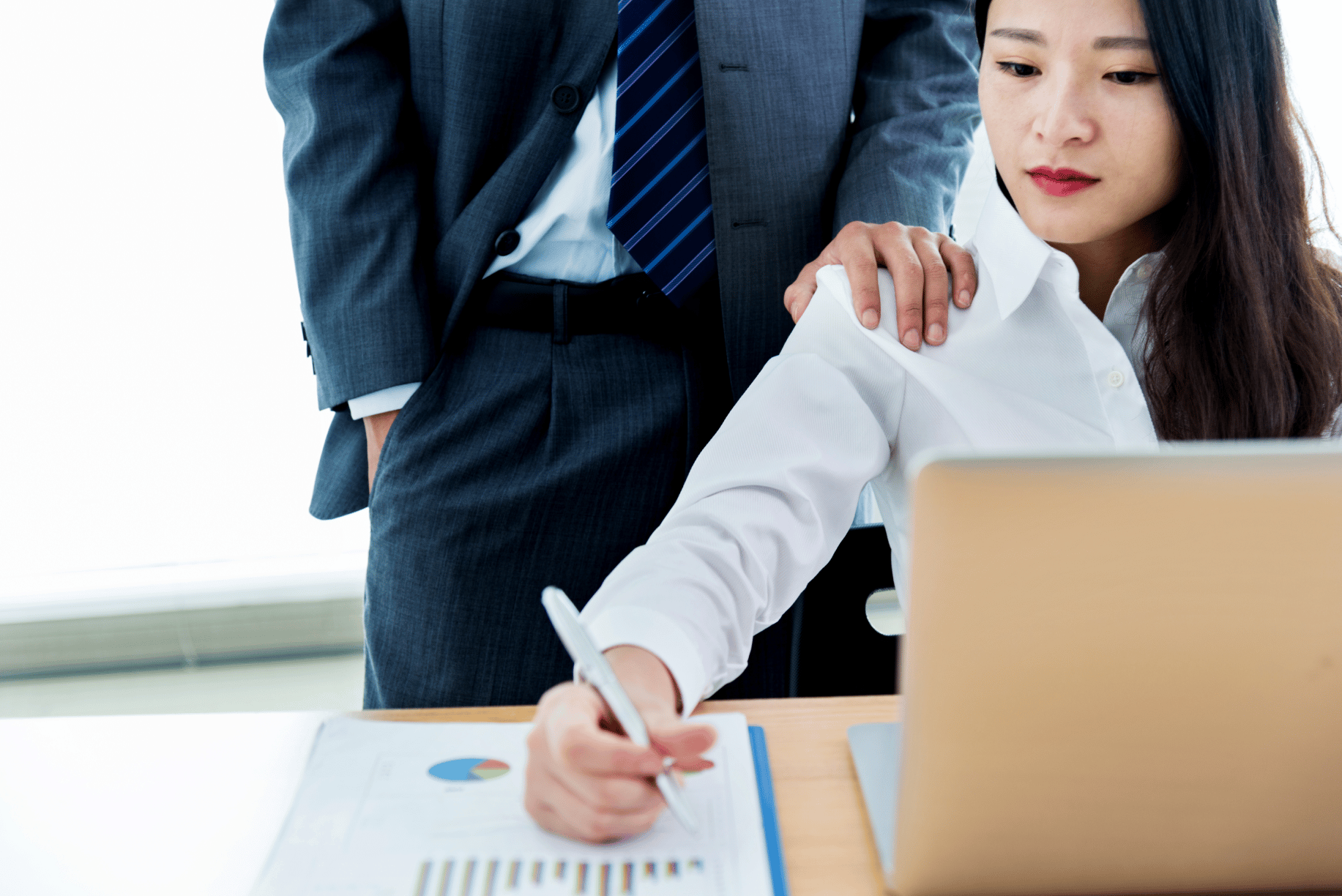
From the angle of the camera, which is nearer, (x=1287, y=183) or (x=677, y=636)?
(x=677, y=636)

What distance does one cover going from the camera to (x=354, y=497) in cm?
150

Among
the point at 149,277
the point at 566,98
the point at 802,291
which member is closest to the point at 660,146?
the point at 566,98

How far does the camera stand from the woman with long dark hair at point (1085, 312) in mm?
1014

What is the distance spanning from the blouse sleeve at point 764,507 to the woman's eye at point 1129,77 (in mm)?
292

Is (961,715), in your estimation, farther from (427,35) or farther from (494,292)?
(427,35)

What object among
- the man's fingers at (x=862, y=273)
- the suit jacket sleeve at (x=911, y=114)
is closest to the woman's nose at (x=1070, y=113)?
the man's fingers at (x=862, y=273)

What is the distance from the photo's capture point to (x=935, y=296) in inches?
43.7

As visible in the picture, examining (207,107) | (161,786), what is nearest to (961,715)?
(161,786)

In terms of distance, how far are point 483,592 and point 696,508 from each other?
493mm

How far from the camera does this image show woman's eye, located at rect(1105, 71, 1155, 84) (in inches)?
40.4

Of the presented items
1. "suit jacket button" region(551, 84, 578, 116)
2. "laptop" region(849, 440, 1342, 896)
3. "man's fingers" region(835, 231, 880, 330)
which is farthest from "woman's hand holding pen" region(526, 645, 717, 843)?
"suit jacket button" region(551, 84, 578, 116)

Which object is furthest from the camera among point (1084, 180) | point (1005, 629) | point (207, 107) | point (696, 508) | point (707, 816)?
point (207, 107)

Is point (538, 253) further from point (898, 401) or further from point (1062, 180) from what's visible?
point (1062, 180)

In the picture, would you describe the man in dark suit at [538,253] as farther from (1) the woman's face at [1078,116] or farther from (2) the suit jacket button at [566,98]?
(1) the woman's face at [1078,116]
